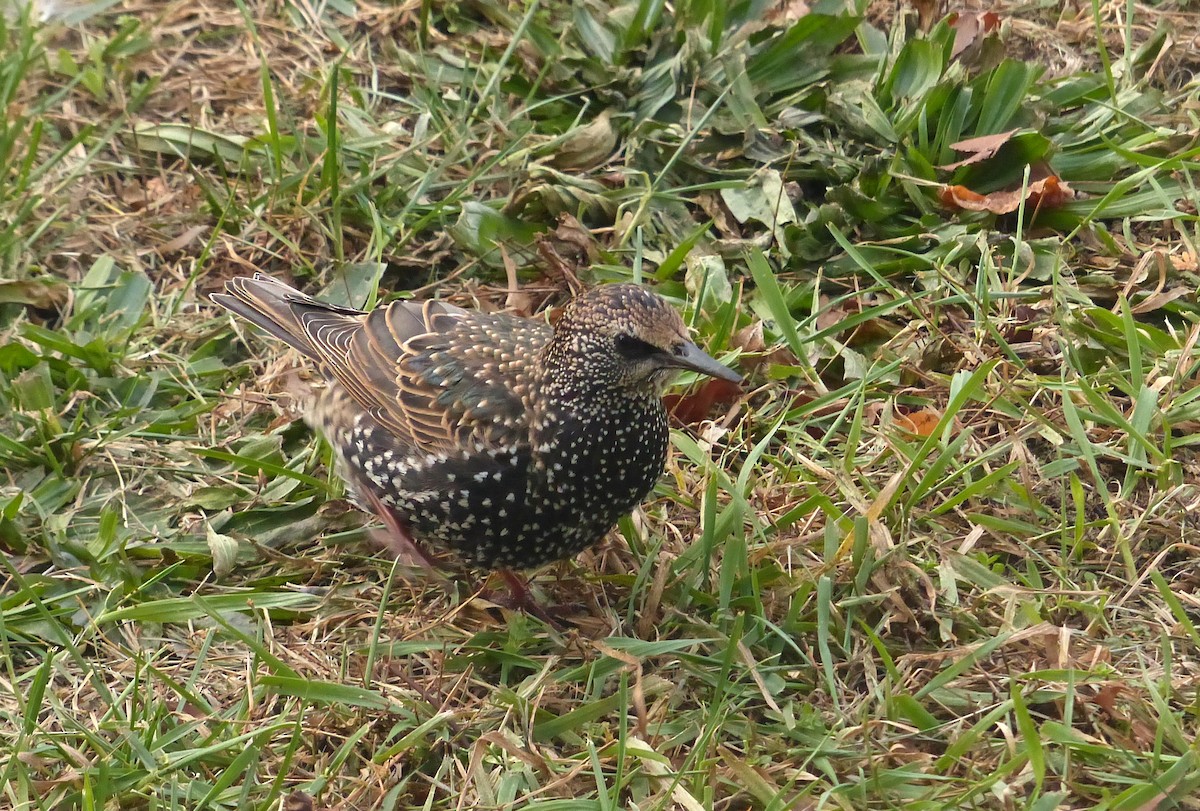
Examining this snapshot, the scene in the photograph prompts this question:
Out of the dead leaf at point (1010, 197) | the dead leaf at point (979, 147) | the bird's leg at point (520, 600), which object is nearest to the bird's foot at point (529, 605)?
the bird's leg at point (520, 600)

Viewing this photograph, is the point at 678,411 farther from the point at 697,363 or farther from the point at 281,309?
the point at 281,309

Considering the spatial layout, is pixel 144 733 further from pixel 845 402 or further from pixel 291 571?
pixel 845 402

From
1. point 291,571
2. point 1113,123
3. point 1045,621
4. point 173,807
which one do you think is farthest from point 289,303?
point 1113,123

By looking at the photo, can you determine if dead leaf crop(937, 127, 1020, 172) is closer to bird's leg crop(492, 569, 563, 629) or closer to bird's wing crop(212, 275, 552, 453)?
bird's wing crop(212, 275, 552, 453)

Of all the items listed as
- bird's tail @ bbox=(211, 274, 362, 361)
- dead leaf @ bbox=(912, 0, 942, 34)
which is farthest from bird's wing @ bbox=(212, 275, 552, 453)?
dead leaf @ bbox=(912, 0, 942, 34)

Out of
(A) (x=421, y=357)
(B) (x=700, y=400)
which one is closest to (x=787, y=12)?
(B) (x=700, y=400)

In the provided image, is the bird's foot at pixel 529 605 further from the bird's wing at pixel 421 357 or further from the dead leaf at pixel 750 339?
the dead leaf at pixel 750 339

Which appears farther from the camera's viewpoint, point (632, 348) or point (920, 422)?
point (920, 422)
